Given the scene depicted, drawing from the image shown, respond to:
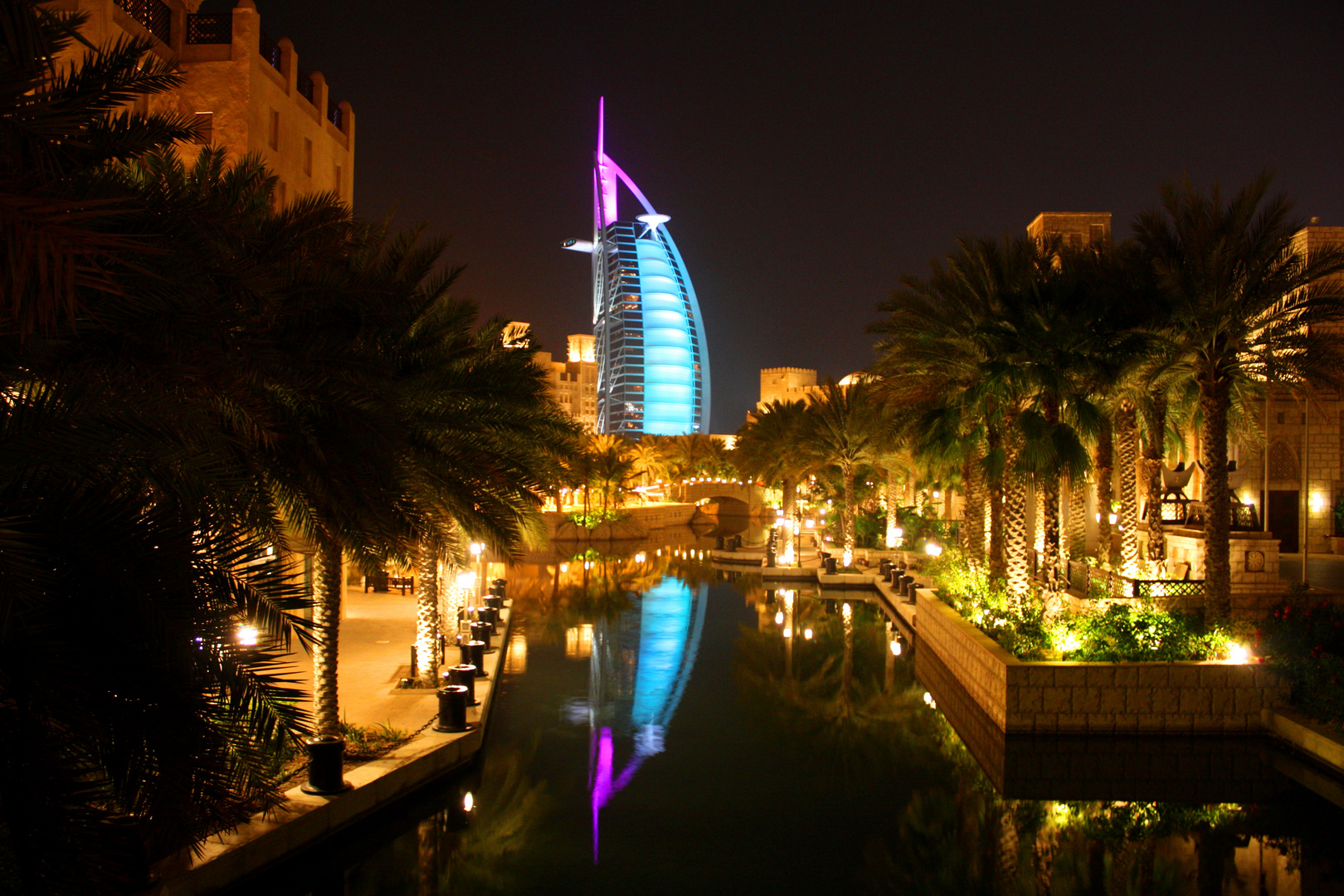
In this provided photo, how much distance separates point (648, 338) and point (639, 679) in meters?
92.0

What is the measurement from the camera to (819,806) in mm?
9734

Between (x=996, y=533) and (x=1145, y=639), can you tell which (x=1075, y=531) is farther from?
(x=1145, y=639)

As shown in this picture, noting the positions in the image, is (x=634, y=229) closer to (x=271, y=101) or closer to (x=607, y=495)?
(x=607, y=495)

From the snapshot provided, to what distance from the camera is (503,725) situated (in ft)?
40.9

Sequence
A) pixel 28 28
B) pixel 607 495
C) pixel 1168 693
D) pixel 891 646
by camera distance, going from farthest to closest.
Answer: pixel 607 495 < pixel 891 646 < pixel 1168 693 < pixel 28 28

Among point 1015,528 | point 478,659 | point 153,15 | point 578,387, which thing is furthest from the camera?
point 578,387

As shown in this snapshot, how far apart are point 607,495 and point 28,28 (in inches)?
1751

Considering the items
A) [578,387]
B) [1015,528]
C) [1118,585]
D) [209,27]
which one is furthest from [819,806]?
[578,387]

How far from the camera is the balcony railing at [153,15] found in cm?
1232

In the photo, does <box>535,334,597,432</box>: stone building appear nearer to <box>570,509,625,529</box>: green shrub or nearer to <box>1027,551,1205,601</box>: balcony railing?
<box>570,509,625,529</box>: green shrub

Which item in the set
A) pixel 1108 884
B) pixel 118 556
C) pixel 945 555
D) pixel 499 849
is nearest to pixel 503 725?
pixel 499 849

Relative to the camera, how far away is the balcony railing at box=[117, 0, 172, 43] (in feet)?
40.4

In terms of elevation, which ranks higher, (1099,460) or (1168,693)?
(1099,460)

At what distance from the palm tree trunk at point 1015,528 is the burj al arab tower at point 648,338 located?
89928 mm
